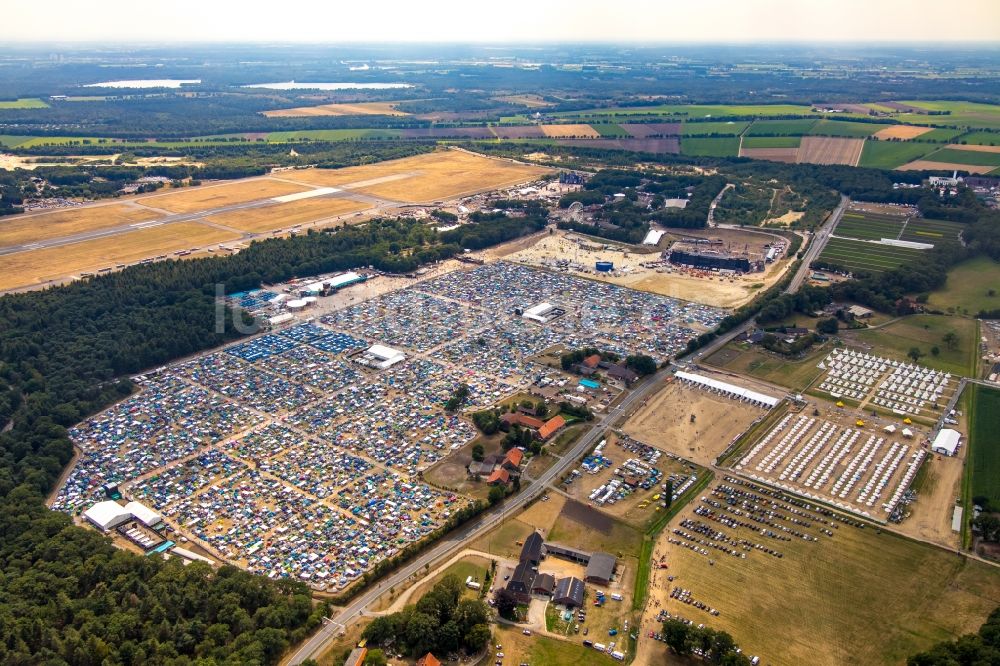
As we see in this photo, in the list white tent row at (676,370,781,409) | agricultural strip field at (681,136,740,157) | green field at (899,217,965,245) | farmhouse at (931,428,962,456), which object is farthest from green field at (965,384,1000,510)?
agricultural strip field at (681,136,740,157)

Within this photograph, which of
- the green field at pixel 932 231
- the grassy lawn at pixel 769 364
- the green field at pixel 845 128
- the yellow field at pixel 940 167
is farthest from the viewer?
the green field at pixel 845 128

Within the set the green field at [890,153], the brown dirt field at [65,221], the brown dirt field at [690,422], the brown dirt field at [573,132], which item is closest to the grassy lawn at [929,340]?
the brown dirt field at [690,422]

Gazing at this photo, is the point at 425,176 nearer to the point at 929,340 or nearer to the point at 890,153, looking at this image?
the point at 890,153

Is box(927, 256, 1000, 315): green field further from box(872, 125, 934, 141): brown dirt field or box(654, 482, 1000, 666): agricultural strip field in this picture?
box(872, 125, 934, 141): brown dirt field

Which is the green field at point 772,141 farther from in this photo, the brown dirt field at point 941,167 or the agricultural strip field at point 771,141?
the brown dirt field at point 941,167

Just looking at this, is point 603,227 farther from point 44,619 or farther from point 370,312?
point 44,619

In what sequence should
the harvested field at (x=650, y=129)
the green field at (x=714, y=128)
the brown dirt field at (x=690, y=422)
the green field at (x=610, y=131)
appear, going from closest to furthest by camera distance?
the brown dirt field at (x=690, y=422)
the green field at (x=714, y=128)
the harvested field at (x=650, y=129)
the green field at (x=610, y=131)
